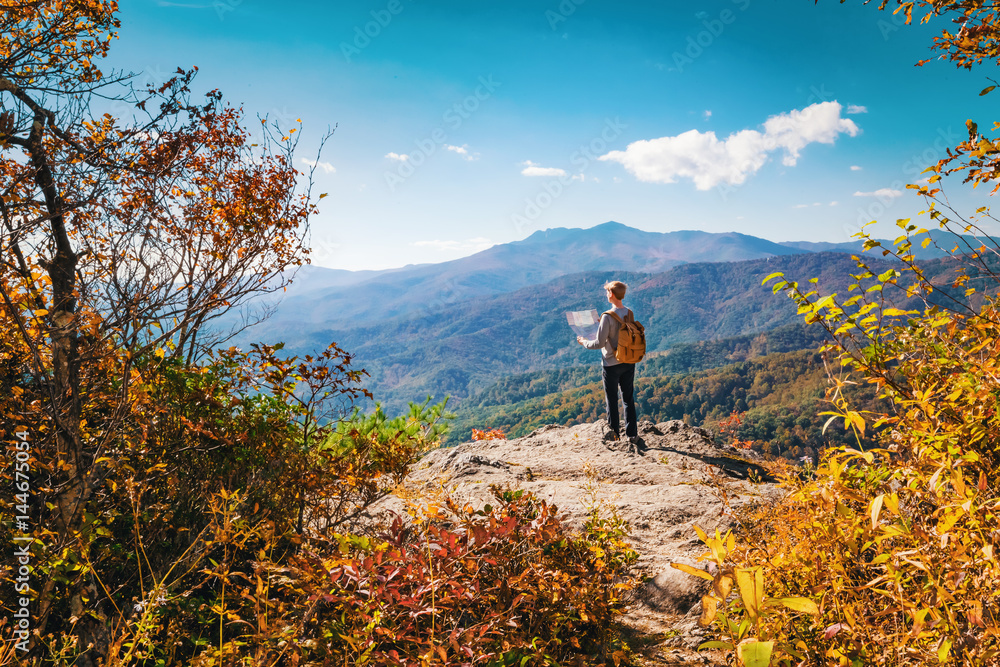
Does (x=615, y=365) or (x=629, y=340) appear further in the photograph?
(x=615, y=365)

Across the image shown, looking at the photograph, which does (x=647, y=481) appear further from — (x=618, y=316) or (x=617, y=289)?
(x=617, y=289)

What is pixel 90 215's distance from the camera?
8.64ft

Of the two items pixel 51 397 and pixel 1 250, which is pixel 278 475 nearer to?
pixel 51 397

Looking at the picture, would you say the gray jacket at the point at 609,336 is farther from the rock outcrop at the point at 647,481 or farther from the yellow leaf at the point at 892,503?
the yellow leaf at the point at 892,503

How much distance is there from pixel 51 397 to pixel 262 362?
3.54 feet

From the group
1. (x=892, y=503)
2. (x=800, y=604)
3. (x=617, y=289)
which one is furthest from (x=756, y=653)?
(x=617, y=289)

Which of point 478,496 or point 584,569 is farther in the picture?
point 478,496

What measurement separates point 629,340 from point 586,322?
728 mm

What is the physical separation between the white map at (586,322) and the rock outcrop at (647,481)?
1.28 metres

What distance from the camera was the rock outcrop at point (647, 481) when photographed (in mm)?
2504

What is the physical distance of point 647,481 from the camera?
4.64 m

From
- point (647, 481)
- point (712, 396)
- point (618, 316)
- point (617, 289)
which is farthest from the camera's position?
point (712, 396)

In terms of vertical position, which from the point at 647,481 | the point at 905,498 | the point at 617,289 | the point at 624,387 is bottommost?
the point at 647,481

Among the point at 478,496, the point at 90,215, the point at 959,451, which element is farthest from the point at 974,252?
the point at 90,215
